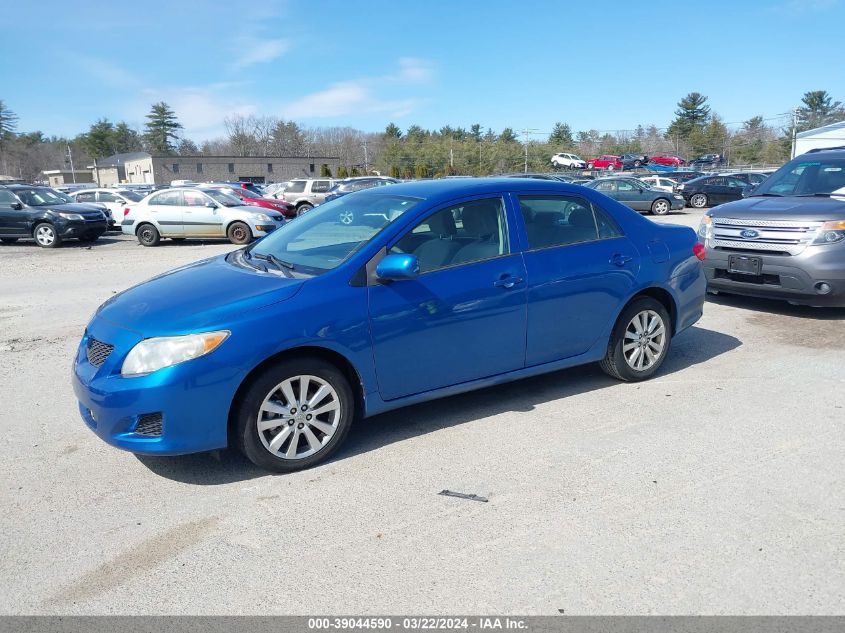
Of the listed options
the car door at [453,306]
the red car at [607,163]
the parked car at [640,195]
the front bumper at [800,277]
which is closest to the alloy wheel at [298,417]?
the car door at [453,306]

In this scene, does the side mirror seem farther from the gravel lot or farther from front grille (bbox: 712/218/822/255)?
front grille (bbox: 712/218/822/255)

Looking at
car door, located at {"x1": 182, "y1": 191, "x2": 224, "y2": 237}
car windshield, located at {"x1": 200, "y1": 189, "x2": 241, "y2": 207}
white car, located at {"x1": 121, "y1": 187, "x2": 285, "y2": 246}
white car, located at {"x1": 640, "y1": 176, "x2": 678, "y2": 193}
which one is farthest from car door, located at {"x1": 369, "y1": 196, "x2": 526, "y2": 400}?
white car, located at {"x1": 640, "y1": 176, "x2": 678, "y2": 193}

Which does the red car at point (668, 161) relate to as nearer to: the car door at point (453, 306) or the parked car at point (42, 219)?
the parked car at point (42, 219)

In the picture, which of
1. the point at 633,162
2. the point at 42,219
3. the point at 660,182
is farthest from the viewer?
the point at 633,162

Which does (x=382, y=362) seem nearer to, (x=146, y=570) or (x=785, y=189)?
(x=146, y=570)

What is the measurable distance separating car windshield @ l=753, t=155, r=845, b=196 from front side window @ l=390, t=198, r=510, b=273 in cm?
533

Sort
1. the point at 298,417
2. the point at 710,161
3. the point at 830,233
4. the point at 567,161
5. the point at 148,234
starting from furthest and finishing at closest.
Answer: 1. the point at 567,161
2. the point at 710,161
3. the point at 148,234
4. the point at 830,233
5. the point at 298,417

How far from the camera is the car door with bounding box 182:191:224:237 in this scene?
57.5ft

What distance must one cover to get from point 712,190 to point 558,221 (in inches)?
1090

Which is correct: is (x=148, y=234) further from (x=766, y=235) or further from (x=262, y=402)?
(x=262, y=402)

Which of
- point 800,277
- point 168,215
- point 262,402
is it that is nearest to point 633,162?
point 168,215

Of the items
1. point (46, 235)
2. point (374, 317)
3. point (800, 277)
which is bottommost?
point (800, 277)

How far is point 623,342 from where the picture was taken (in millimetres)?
5316

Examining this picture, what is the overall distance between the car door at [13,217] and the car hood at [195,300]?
16.2 meters
